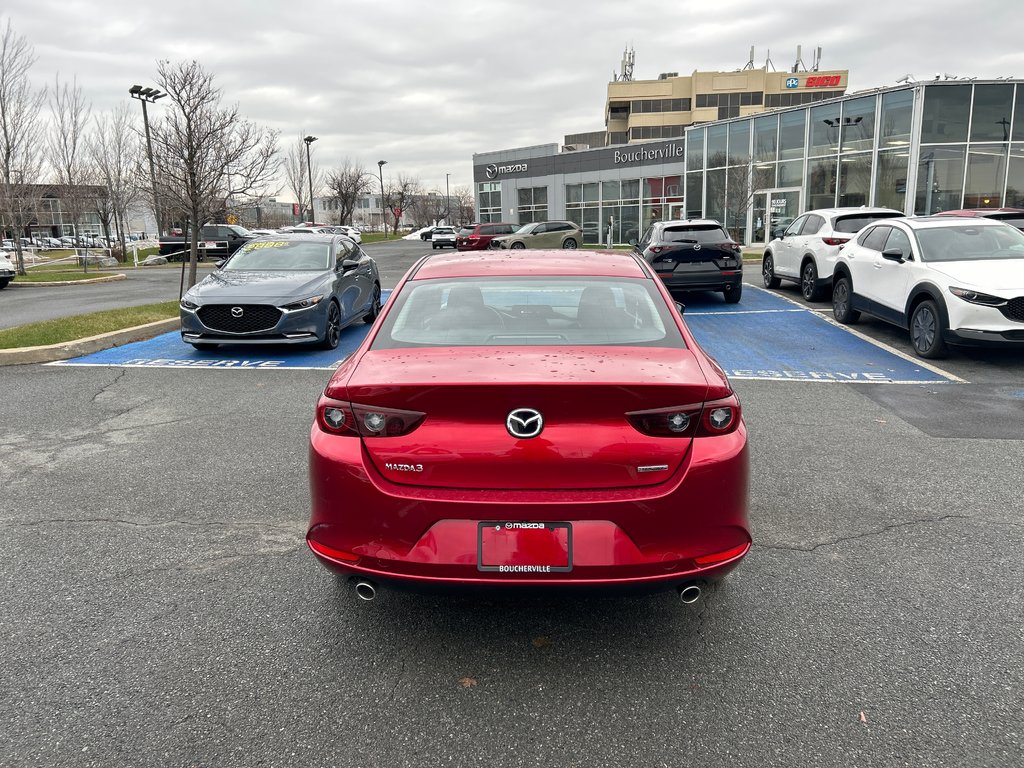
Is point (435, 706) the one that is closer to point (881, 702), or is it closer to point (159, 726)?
point (159, 726)

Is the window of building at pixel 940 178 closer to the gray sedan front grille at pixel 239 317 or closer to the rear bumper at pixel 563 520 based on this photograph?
the gray sedan front grille at pixel 239 317

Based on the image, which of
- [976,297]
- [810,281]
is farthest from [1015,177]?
[976,297]

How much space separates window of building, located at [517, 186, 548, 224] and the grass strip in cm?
4104

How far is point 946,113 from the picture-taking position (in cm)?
2619

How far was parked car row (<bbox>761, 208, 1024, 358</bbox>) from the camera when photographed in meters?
8.21

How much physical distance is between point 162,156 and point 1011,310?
15.3 m

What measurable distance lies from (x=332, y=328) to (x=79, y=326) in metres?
3.99

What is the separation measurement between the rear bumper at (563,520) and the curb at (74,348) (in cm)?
833

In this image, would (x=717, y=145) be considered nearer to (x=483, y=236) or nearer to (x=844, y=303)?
(x=483, y=236)

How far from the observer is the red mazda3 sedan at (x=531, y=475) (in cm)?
263

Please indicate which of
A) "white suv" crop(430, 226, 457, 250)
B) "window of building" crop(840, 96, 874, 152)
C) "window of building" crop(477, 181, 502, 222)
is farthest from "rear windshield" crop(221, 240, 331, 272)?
"window of building" crop(477, 181, 502, 222)

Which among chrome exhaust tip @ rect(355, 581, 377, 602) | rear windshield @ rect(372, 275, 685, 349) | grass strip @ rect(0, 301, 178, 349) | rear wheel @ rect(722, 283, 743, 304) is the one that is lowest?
chrome exhaust tip @ rect(355, 581, 377, 602)

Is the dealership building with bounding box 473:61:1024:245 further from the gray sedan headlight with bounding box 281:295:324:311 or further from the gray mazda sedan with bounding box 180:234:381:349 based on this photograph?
the gray sedan headlight with bounding box 281:295:324:311

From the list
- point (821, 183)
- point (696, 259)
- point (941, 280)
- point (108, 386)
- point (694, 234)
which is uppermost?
point (821, 183)
